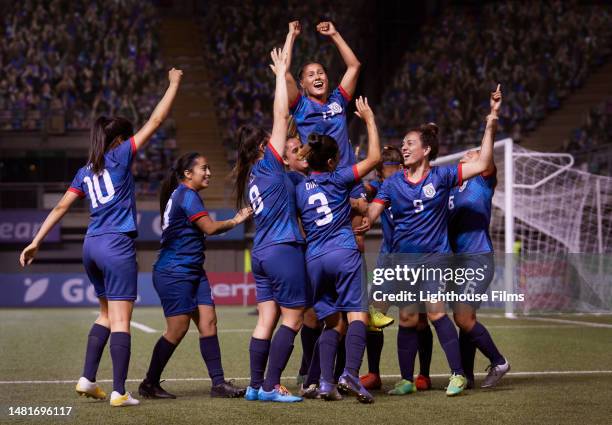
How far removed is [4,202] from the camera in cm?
2528

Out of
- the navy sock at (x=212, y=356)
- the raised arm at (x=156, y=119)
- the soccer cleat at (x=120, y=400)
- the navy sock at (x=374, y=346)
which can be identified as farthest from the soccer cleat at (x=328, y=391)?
the raised arm at (x=156, y=119)

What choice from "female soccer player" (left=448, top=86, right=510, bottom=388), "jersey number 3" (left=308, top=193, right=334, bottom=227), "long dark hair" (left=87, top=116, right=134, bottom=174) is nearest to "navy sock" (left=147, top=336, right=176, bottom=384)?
"long dark hair" (left=87, top=116, right=134, bottom=174)

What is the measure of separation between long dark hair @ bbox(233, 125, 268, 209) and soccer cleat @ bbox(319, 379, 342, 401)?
157cm

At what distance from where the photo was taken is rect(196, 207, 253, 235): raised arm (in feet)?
23.7

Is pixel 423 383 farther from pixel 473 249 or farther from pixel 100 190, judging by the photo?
pixel 100 190

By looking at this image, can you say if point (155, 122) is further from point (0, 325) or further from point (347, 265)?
point (0, 325)

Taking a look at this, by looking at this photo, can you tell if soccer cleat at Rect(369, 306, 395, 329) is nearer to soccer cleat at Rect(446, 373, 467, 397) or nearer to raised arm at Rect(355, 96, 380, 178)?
soccer cleat at Rect(446, 373, 467, 397)

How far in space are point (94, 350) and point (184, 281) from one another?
846mm

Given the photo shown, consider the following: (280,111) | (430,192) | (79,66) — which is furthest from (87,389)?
(79,66)

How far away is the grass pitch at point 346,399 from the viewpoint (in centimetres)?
625

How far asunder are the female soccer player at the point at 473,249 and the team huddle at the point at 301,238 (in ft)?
0.04

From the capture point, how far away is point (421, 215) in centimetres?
751

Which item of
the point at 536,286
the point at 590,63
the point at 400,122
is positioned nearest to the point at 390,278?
the point at 536,286

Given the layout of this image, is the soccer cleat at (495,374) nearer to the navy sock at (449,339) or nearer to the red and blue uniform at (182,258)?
the navy sock at (449,339)
